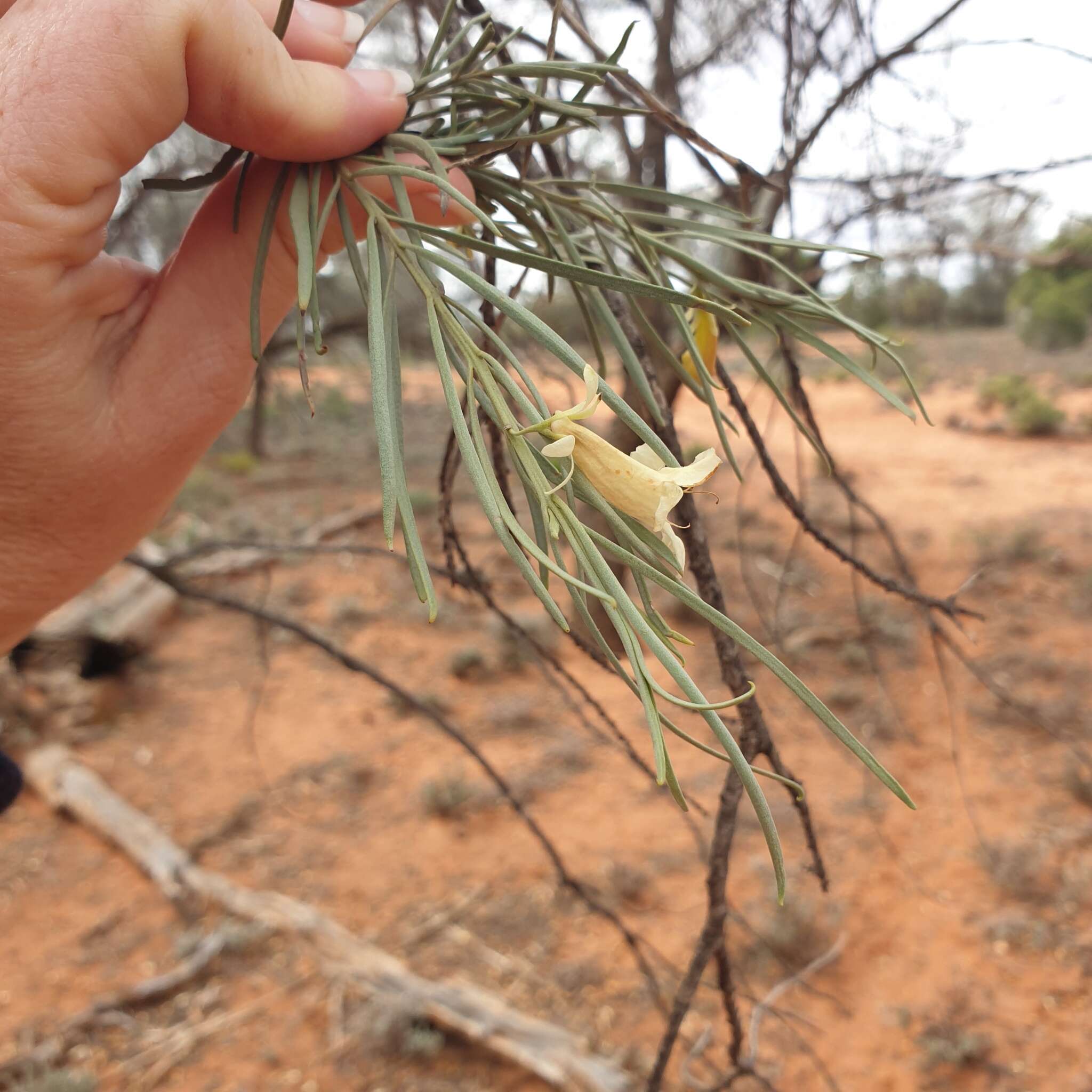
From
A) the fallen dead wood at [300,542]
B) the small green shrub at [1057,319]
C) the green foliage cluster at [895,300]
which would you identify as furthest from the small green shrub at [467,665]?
the small green shrub at [1057,319]

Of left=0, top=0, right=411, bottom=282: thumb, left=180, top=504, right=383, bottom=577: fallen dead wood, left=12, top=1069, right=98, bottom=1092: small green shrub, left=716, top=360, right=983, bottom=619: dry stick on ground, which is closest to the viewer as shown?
left=0, top=0, right=411, bottom=282: thumb

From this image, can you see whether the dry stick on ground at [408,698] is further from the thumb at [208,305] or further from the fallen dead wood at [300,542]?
the fallen dead wood at [300,542]

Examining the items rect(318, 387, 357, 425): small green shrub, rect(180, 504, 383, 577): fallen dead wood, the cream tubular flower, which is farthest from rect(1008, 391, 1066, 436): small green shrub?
the cream tubular flower

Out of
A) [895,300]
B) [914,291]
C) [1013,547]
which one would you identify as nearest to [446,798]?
[1013,547]

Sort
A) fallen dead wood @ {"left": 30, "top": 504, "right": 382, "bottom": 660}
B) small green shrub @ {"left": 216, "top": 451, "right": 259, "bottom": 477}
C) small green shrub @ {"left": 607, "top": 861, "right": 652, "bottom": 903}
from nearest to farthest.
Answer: small green shrub @ {"left": 607, "top": 861, "right": 652, "bottom": 903}, fallen dead wood @ {"left": 30, "top": 504, "right": 382, "bottom": 660}, small green shrub @ {"left": 216, "top": 451, "right": 259, "bottom": 477}

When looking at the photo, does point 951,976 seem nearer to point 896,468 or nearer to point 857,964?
point 857,964

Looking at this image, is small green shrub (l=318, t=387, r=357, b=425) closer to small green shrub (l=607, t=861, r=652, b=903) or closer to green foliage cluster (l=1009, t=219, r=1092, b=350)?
small green shrub (l=607, t=861, r=652, b=903)
